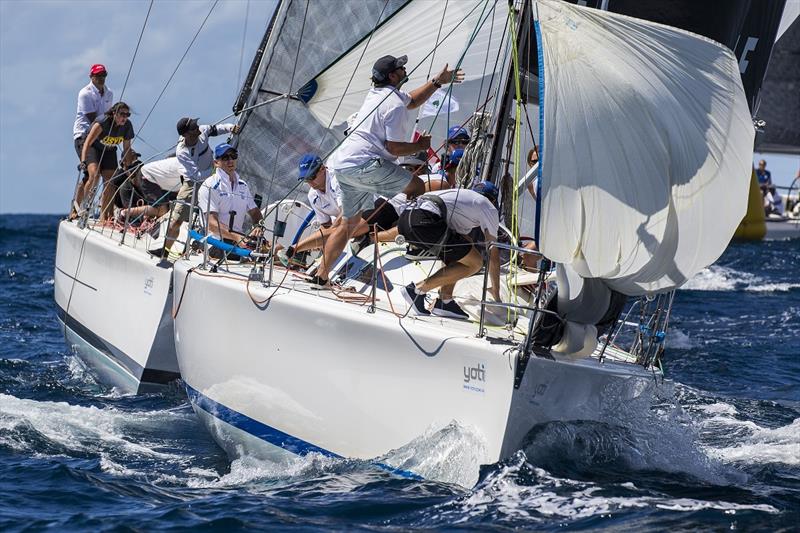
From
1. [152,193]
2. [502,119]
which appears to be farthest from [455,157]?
[152,193]

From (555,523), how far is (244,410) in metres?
2.33

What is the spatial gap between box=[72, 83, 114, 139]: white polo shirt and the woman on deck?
29 cm

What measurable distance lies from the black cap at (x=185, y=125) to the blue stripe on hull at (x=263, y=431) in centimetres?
276

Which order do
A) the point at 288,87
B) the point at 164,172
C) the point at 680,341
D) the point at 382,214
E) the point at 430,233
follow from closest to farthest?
1. the point at 430,233
2. the point at 382,214
3. the point at 164,172
4. the point at 288,87
5. the point at 680,341

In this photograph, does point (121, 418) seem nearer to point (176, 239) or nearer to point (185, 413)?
point (185, 413)

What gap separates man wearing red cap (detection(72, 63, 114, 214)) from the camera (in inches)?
412

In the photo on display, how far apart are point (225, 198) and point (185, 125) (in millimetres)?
1309

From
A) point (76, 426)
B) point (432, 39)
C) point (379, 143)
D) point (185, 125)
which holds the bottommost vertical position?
point (76, 426)

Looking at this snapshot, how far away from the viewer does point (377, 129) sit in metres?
6.43

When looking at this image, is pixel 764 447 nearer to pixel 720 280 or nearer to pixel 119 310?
pixel 119 310

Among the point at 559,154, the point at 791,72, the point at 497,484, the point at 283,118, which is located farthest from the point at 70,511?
the point at 791,72

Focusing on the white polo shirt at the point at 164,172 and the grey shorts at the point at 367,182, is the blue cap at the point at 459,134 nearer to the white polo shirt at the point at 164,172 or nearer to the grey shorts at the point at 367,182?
the grey shorts at the point at 367,182

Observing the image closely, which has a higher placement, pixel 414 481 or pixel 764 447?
pixel 764 447

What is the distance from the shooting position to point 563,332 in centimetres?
526
